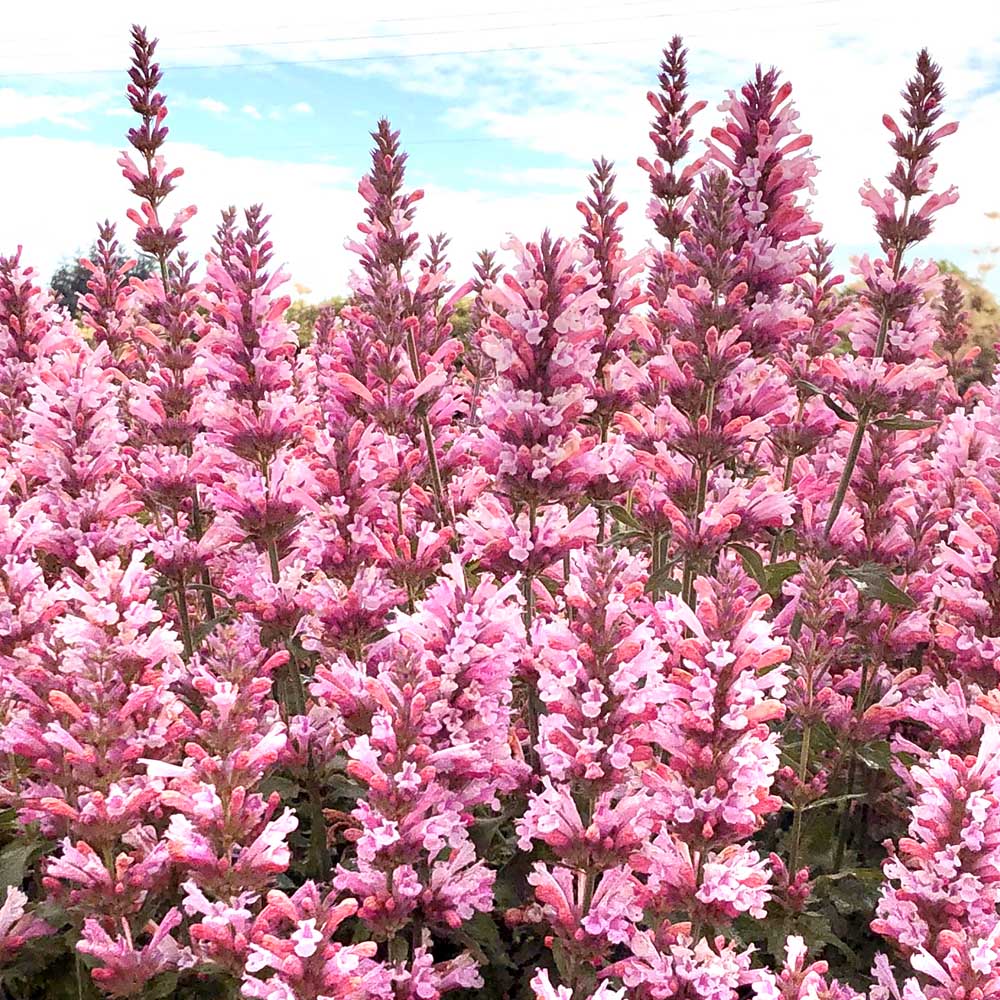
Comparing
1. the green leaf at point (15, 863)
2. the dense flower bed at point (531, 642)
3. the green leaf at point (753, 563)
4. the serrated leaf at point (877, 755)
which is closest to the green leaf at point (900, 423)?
the dense flower bed at point (531, 642)

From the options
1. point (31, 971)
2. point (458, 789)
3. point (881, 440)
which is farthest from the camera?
point (881, 440)

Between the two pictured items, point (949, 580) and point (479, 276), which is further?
point (479, 276)

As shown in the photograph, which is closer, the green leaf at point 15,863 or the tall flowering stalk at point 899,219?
the green leaf at point 15,863

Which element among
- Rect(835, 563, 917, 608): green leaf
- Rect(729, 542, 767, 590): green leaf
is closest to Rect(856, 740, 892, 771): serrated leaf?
Rect(835, 563, 917, 608): green leaf

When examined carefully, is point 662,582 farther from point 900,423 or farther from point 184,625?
point 184,625

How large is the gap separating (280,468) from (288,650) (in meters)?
0.78

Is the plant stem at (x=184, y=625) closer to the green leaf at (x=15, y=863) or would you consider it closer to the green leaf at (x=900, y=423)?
the green leaf at (x=15, y=863)

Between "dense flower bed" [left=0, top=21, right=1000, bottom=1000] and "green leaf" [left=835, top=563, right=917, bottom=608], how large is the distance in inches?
0.8

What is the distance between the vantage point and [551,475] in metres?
3.95

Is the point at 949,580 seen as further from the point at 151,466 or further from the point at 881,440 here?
the point at 151,466

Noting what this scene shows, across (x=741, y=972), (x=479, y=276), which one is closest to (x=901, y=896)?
(x=741, y=972)

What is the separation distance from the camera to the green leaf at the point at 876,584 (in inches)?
170

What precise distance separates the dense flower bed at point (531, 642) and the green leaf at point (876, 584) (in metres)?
0.02

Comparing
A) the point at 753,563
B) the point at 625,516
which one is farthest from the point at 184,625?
the point at 753,563
